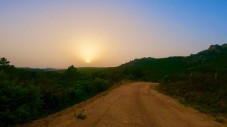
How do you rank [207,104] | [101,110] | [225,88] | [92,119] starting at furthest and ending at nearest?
[225,88] → [207,104] → [101,110] → [92,119]

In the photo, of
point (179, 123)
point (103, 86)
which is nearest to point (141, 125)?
point (179, 123)

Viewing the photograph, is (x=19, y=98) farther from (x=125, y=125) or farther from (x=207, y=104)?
(x=207, y=104)

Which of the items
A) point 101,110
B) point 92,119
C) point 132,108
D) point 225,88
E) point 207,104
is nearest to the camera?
point 92,119

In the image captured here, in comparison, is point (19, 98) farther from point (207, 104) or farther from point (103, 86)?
point (103, 86)

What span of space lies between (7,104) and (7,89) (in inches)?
27.9

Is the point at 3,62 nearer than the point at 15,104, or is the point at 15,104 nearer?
the point at 15,104

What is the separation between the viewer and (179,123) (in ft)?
52.8

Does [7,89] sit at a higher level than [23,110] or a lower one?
higher

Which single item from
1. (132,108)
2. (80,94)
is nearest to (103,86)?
(80,94)

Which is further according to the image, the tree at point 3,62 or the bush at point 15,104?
the tree at point 3,62

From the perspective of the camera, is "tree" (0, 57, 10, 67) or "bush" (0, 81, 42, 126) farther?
"tree" (0, 57, 10, 67)

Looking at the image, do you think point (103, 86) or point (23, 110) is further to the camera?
point (103, 86)

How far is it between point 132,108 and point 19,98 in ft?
24.7

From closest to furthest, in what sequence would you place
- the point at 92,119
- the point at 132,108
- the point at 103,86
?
the point at 92,119, the point at 132,108, the point at 103,86
